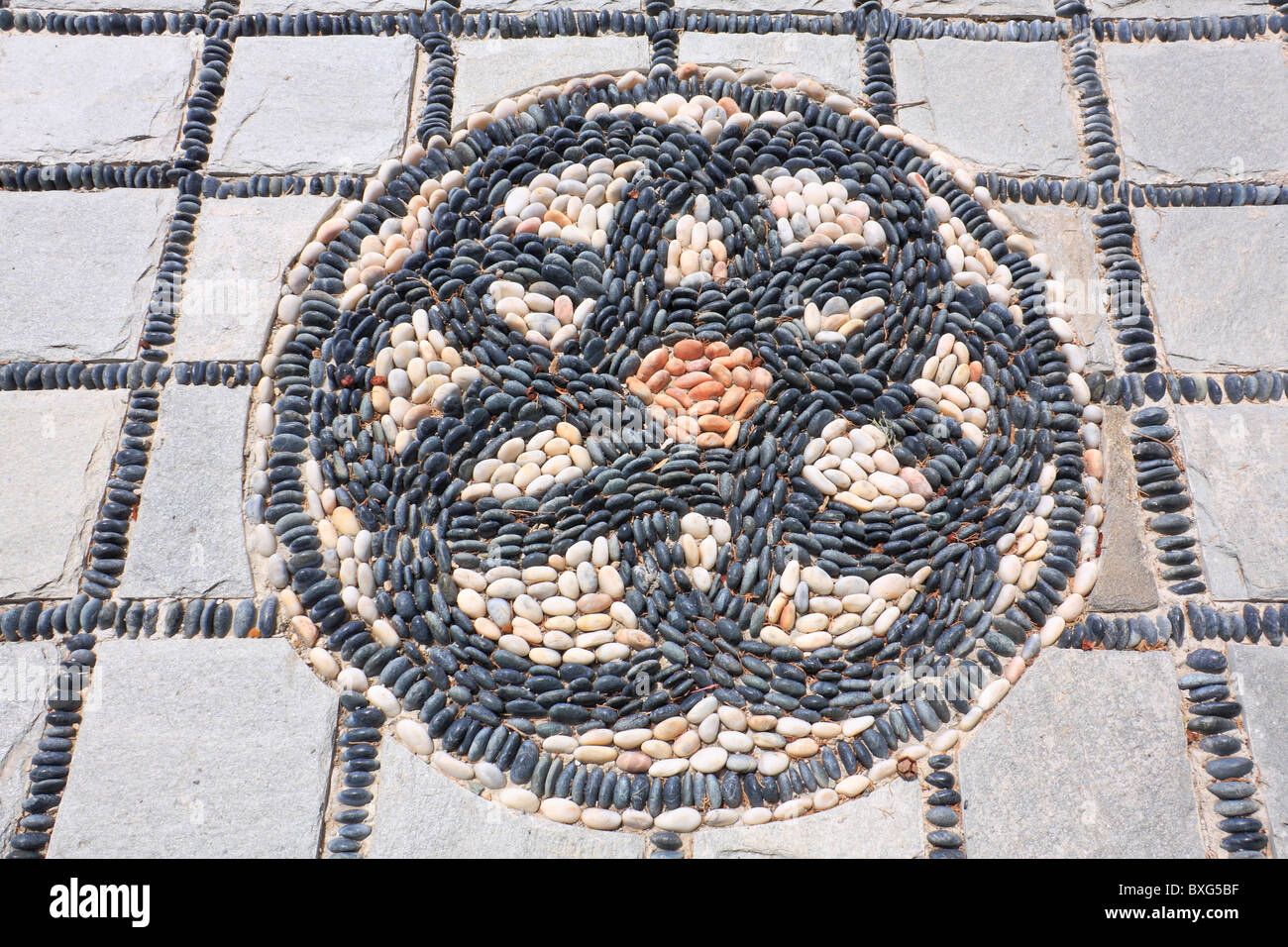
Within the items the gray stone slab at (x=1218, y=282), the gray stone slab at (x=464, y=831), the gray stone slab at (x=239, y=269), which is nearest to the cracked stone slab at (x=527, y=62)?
the gray stone slab at (x=239, y=269)

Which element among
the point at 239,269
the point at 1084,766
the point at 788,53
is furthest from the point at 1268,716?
the point at 239,269

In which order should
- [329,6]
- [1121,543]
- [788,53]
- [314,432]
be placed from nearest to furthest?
[1121,543], [314,432], [788,53], [329,6]

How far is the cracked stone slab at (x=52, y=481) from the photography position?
2404mm

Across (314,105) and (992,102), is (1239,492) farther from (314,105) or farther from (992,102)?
(314,105)

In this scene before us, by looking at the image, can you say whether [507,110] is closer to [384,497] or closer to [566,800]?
[384,497]

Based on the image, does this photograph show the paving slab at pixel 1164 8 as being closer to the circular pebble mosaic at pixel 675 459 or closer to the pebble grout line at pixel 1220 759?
the circular pebble mosaic at pixel 675 459

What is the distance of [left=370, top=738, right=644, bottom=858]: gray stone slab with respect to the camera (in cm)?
209

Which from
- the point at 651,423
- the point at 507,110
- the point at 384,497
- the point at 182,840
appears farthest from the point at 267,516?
the point at 507,110

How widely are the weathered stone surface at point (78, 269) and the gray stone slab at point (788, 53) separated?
70.0 inches

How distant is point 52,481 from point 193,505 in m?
0.40

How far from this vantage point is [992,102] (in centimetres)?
313

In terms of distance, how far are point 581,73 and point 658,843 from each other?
7.84 feet

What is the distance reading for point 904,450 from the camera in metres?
2.49

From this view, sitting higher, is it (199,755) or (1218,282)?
(1218,282)
